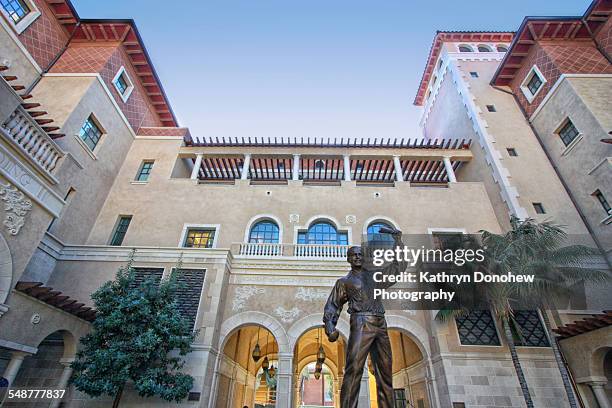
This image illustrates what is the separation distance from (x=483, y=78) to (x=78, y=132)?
76.9 ft

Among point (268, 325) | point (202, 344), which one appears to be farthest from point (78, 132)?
point (268, 325)

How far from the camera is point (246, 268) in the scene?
12570mm

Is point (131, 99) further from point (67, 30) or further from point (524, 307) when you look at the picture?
point (524, 307)

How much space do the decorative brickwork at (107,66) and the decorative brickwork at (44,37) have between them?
1.33 feet

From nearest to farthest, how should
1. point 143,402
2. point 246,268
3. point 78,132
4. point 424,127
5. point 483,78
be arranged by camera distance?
point 143,402 < point 246,268 < point 78,132 < point 483,78 < point 424,127

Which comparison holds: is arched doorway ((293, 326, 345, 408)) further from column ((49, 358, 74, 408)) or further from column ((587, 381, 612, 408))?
column ((587, 381, 612, 408))

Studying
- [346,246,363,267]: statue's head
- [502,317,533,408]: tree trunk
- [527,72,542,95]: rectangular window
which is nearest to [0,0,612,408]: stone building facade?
[527,72,542,95]: rectangular window

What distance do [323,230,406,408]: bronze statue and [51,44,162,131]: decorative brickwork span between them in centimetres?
1684

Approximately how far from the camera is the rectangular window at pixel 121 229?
14.5m

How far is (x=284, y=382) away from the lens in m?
10.2

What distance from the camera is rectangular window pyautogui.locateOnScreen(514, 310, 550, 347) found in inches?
428

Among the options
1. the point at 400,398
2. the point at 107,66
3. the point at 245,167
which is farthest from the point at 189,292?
the point at 107,66

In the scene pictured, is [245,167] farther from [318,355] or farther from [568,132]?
[568,132]

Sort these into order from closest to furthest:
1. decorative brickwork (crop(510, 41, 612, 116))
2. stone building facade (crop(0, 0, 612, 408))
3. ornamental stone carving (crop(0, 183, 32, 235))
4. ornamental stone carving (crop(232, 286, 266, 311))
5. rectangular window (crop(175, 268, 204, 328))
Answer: ornamental stone carving (crop(0, 183, 32, 235))
stone building facade (crop(0, 0, 612, 408))
rectangular window (crop(175, 268, 204, 328))
ornamental stone carving (crop(232, 286, 266, 311))
decorative brickwork (crop(510, 41, 612, 116))
